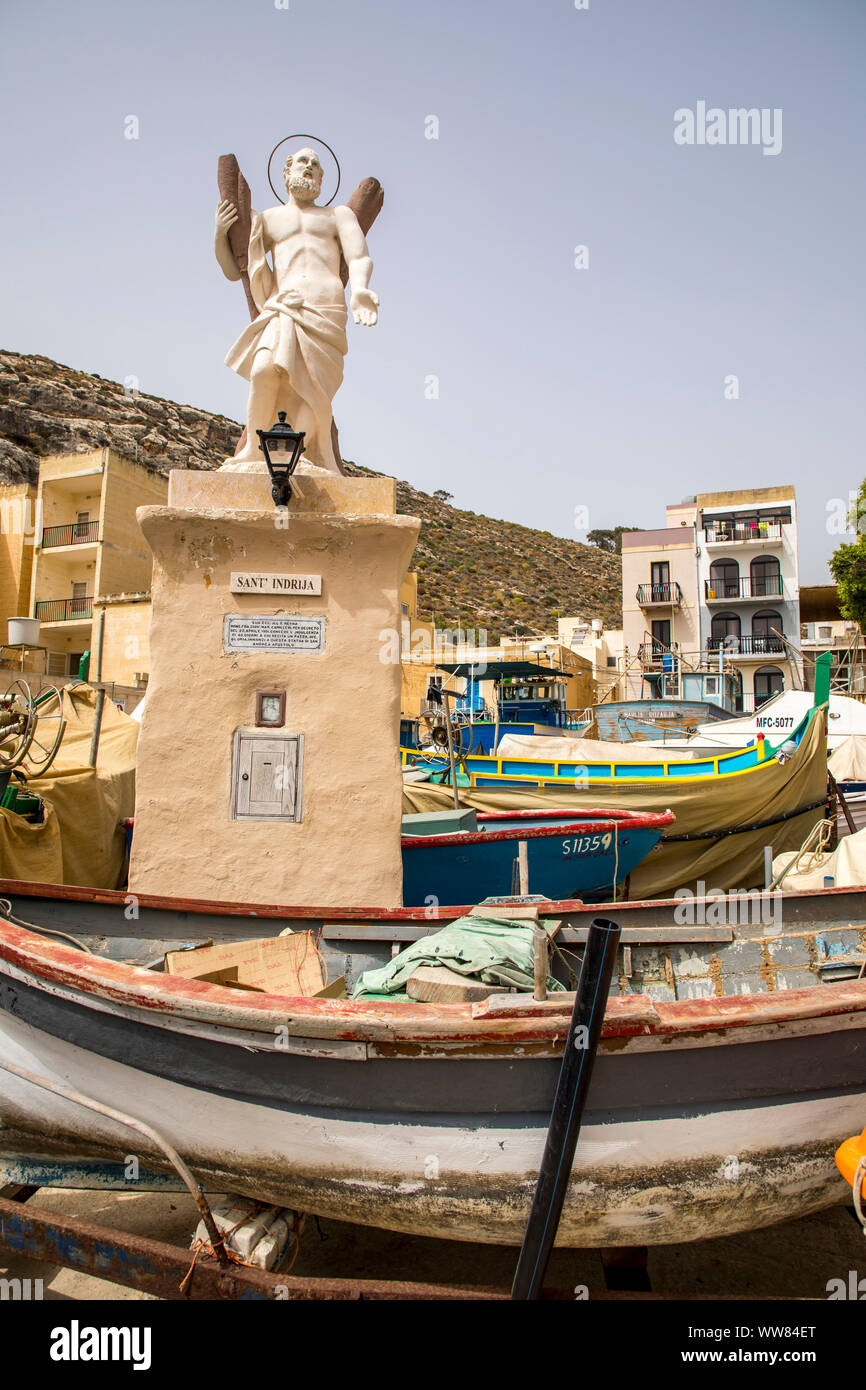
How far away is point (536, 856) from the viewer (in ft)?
21.7

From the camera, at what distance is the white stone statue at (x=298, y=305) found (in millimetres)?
5246

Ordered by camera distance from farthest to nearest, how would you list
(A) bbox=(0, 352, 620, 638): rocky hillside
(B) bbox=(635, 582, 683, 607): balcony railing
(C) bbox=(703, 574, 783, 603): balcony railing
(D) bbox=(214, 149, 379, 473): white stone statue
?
(A) bbox=(0, 352, 620, 638): rocky hillside, (B) bbox=(635, 582, 683, 607): balcony railing, (C) bbox=(703, 574, 783, 603): balcony railing, (D) bbox=(214, 149, 379, 473): white stone statue

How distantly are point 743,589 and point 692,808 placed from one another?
108 ft

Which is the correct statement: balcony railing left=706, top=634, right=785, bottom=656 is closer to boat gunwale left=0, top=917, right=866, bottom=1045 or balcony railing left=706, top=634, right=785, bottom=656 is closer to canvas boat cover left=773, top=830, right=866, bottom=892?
canvas boat cover left=773, top=830, right=866, bottom=892

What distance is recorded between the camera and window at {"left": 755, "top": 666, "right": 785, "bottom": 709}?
37.5 m

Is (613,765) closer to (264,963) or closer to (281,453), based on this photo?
(281,453)

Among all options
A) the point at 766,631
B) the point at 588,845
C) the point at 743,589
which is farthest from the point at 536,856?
the point at 743,589

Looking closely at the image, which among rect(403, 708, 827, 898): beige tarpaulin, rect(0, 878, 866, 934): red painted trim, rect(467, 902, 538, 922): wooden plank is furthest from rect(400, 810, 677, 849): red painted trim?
rect(403, 708, 827, 898): beige tarpaulin

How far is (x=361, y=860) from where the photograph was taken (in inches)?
193

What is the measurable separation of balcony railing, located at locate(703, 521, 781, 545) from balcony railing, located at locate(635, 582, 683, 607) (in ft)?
9.89

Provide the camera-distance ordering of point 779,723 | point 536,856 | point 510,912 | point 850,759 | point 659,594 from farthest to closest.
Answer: point 659,594 → point 850,759 → point 779,723 → point 536,856 → point 510,912

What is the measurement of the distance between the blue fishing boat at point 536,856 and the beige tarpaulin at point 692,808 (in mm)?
1991

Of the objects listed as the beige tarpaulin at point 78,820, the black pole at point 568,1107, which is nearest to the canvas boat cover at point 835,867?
the black pole at point 568,1107

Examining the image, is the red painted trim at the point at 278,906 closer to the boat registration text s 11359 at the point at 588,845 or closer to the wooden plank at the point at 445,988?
the wooden plank at the point at 445,988
